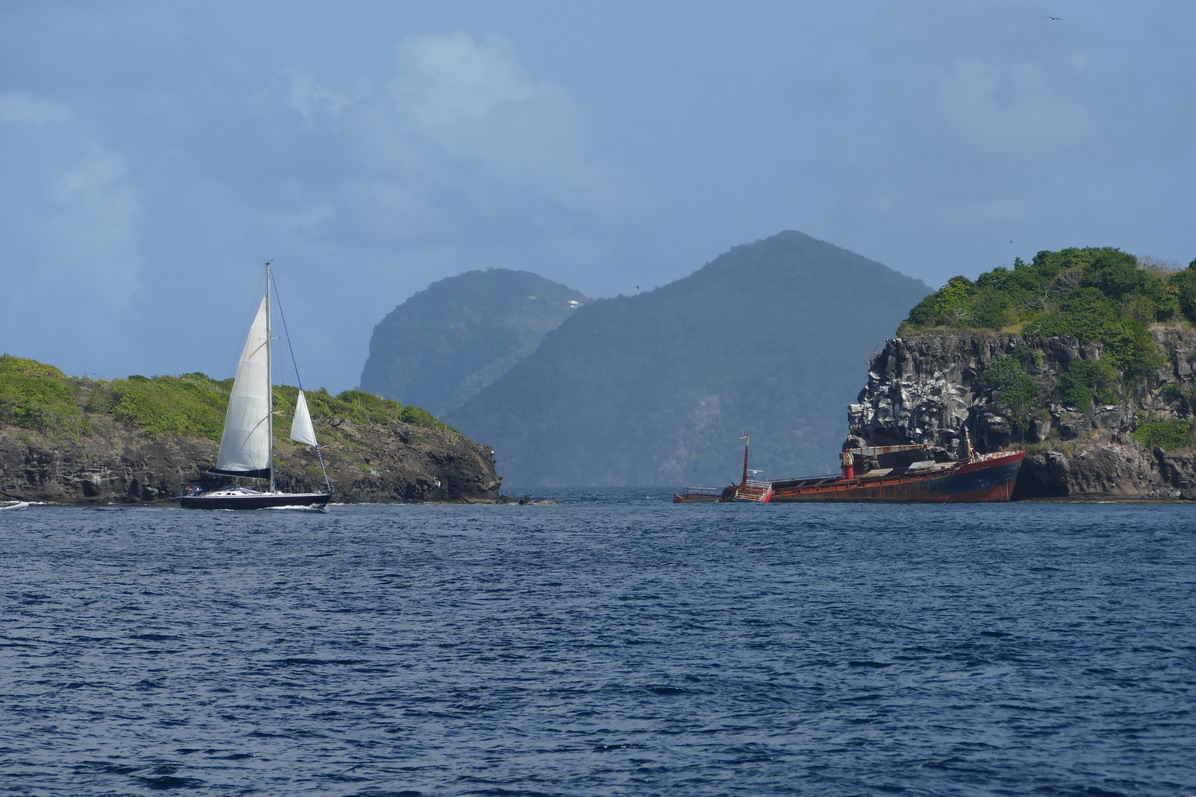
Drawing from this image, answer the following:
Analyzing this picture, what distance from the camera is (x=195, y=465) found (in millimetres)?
121438

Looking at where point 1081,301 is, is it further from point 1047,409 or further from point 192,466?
point 192,466

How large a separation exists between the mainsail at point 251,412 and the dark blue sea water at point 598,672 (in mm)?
38274

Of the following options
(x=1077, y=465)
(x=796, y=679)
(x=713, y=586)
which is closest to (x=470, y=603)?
(x=713, y=586)

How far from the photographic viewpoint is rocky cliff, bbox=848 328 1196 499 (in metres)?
130

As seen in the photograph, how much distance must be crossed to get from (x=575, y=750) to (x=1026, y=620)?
2296 cm

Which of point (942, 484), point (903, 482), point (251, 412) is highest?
point (251, 412)

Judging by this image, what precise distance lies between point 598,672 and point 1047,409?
370 ft

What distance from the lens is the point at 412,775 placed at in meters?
26.0

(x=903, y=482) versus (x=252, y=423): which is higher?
(x=252, y=423)

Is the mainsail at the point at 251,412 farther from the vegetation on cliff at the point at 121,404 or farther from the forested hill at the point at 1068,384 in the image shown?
the forested hill at the point at 1068,384

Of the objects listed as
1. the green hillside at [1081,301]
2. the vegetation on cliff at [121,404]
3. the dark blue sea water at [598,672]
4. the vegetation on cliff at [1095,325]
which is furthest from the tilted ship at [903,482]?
the dark blue sea water at [598,672]

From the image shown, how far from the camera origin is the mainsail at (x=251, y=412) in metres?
109

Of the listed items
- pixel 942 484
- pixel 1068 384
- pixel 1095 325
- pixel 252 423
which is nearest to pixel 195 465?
pixel 252 423

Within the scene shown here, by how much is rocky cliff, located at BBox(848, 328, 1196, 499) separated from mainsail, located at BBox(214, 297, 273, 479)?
243 feet
